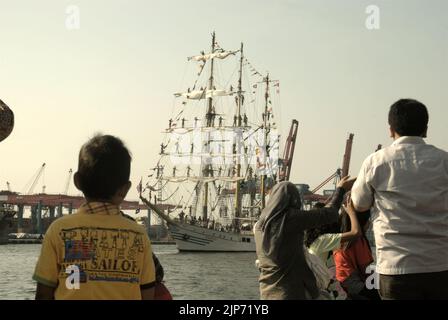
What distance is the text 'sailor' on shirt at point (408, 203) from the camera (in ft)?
12.0

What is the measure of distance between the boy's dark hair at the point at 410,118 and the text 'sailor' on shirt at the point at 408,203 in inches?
3.7

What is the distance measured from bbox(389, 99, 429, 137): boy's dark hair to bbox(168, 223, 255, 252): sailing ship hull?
7432 cm

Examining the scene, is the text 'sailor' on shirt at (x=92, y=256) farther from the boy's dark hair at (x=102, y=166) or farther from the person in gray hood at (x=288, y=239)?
the person in gray hood at (x=288, y=239)

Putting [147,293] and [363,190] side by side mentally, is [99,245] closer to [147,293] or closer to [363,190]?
[147,293]

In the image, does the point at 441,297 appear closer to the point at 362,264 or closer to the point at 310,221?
the point at 310,221

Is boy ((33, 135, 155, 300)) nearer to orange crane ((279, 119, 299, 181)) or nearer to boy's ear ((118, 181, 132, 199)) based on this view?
boy's ear ((118, 181, 132, 199))

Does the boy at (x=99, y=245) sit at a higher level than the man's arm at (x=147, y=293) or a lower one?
higher

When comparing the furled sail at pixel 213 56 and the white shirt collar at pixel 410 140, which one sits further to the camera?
the furled sail at pixel 213 56

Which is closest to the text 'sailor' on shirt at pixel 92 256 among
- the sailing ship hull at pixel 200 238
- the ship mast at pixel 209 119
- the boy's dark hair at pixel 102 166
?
the boy's dark hair at pixel 102 166

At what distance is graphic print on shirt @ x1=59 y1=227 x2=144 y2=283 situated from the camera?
3000 mm

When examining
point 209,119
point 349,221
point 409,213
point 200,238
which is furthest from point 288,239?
point 209,119

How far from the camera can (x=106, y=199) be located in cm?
315
